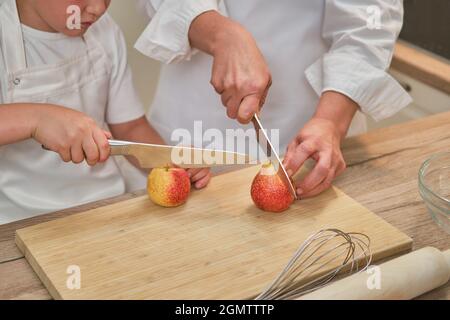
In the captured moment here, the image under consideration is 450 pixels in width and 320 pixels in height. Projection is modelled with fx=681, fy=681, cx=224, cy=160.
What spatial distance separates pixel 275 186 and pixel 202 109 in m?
0.45

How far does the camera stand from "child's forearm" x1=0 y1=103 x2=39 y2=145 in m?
1.06

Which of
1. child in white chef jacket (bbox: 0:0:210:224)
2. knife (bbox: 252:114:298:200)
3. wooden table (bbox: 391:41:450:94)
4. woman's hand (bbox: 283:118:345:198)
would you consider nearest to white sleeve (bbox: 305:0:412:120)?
woman's hand (bbox: 283:118:345:198)

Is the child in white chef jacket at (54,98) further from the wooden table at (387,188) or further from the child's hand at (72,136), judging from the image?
the wooden table at (387,188)

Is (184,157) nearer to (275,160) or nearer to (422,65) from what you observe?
(275,160)

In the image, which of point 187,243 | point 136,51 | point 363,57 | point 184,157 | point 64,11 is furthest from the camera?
point 136,51

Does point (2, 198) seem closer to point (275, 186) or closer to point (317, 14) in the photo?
point (275, 186)

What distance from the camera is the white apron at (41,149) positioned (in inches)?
46.9

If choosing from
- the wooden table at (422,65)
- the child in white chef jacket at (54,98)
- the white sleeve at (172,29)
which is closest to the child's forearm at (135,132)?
the child in white chef jacket at (54,98)

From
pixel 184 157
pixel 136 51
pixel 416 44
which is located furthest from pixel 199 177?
pixel 416 44

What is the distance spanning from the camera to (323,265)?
0.90 metres

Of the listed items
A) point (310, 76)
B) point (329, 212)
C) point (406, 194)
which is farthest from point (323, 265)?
point (310, 76)

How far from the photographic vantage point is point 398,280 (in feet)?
2.73

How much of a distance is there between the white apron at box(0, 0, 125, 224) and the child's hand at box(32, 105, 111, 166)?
0.57ft

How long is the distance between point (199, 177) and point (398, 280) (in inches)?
15.2
